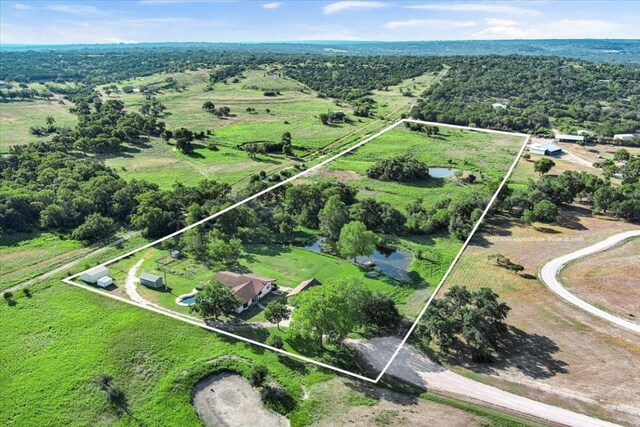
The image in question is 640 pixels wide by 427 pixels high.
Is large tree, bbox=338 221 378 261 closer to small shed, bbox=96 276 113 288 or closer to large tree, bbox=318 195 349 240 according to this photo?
large tree, bbox=318 195 349 240

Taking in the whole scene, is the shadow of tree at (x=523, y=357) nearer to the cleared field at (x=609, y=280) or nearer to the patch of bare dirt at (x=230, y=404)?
the cleared field at (x=609, y=280)

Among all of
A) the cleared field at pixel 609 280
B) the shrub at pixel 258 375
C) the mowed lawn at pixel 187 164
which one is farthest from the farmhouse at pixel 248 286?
the mowed lawn at pixel 187 164

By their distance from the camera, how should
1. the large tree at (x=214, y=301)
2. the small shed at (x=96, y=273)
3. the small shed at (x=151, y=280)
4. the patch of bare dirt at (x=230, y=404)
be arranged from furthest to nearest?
the patch of bare dirt at (x=230, y=404) < the small shed at (x=96, y=273) < the small shed at (x=151, y=280) < the large tree at (x=214, y=301)

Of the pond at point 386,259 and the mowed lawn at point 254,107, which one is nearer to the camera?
the pond at point 386,259

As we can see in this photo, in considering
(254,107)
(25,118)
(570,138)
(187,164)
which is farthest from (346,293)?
(25,118)

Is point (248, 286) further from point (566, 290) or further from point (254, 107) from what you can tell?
point (254, 107)

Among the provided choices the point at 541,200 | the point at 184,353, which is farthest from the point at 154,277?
the point at 541,200

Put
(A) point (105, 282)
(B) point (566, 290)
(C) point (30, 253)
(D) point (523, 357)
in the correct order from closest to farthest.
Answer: (A) point (105, 282), (D) point (523, 357), (B) point (566, 290), (C) point (30, 253)
